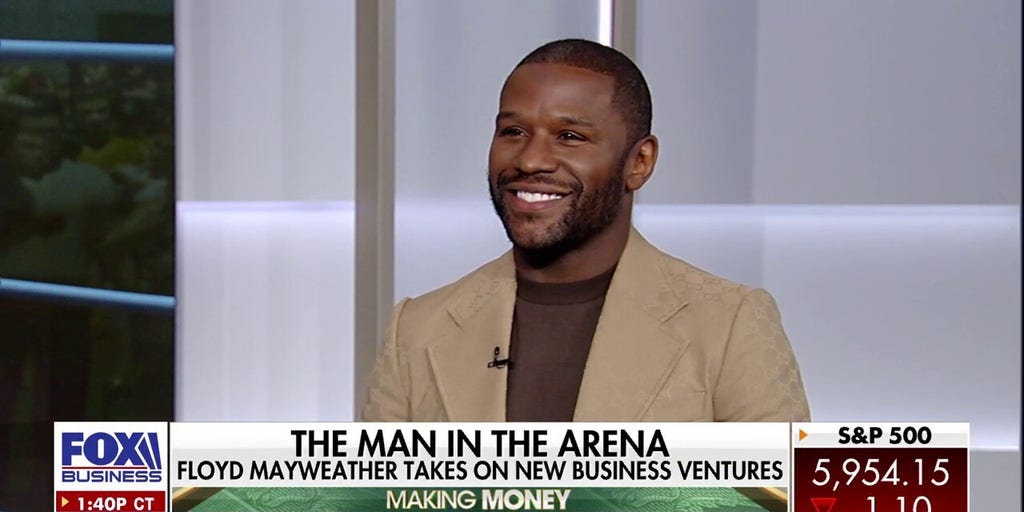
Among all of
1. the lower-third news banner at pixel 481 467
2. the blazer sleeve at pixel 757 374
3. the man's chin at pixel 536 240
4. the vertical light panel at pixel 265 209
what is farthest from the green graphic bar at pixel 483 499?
the vertical light panel at pixel 265 209

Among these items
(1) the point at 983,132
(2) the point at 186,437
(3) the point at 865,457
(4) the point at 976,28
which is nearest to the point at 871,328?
(1) the point at 983,132

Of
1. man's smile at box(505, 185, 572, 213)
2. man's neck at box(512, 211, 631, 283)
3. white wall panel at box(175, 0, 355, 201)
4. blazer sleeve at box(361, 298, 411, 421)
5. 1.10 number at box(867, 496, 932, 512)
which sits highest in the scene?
white wall panel at box(175, 0, 355, 201)

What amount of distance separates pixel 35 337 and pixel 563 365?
1951mm

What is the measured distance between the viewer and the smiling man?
1364mm

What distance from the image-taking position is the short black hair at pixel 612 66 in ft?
4.57

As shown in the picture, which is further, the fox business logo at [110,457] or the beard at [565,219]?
the beard at [565,219]

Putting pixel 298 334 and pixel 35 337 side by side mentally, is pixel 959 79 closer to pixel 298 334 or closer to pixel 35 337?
pixel 298 334

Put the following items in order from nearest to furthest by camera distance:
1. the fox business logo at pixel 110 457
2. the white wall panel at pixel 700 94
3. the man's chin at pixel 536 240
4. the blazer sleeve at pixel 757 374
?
the fox business logo at pixel 110 457
the blazer sleeve at pixel 757 374
the man's chin at pixel 536 240
the white wall panel at pixel 700 94

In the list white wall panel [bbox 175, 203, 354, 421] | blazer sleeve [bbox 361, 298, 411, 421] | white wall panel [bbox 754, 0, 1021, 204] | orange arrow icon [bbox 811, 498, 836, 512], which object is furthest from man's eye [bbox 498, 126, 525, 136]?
white wall panel [bbox 175, 203, 354, 421]

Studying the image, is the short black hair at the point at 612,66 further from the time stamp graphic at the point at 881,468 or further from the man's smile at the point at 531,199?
the time stamp graphic at the point at 881,468

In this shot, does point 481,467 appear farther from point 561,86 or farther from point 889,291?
point 889,291

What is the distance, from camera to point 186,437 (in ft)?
3.46

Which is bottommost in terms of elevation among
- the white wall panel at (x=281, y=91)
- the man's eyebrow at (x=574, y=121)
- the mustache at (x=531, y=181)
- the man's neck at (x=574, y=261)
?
the man's neck at (x=574, y=261)

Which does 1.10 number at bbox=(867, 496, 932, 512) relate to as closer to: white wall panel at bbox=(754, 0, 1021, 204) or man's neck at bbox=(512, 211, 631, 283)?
man's neck at bbox=(512, 211, 631, 283)
